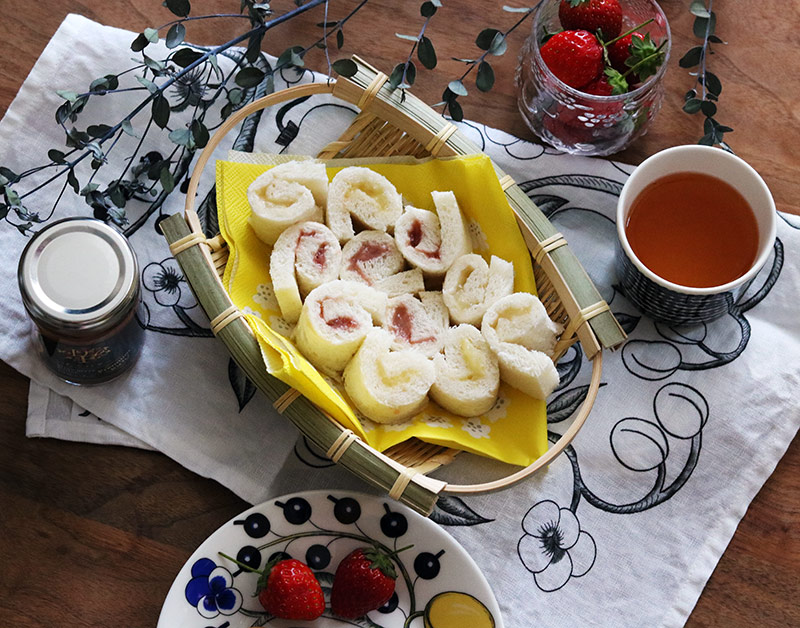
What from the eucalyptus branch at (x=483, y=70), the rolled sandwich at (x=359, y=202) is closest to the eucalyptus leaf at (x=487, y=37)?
the eucalyptus branch at (x=483, y=70)

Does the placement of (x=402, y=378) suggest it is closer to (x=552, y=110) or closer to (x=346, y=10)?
(x=552, y=110)

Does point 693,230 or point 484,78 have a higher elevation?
point 484,78

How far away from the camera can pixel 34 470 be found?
106cm

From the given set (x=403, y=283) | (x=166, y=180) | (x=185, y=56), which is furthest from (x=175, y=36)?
(x=403, y=283)

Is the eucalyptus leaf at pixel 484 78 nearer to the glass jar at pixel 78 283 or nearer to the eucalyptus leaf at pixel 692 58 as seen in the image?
the eucalyptus leaf at pixel 692 58

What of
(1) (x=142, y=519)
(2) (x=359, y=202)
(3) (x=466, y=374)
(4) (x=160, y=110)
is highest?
(4) (x=160, y=110)

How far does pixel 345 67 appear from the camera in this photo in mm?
1028

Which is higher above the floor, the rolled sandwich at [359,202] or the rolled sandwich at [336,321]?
the rolled sandwich at [359,202]

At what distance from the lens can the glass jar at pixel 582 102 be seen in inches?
41.1

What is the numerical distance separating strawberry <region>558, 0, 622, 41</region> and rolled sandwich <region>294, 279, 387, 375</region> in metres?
0.42

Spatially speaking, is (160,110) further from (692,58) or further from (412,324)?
(692,58)

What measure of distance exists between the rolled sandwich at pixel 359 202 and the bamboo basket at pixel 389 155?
0.08m

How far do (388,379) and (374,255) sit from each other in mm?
170

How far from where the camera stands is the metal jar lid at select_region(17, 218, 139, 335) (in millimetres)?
910
